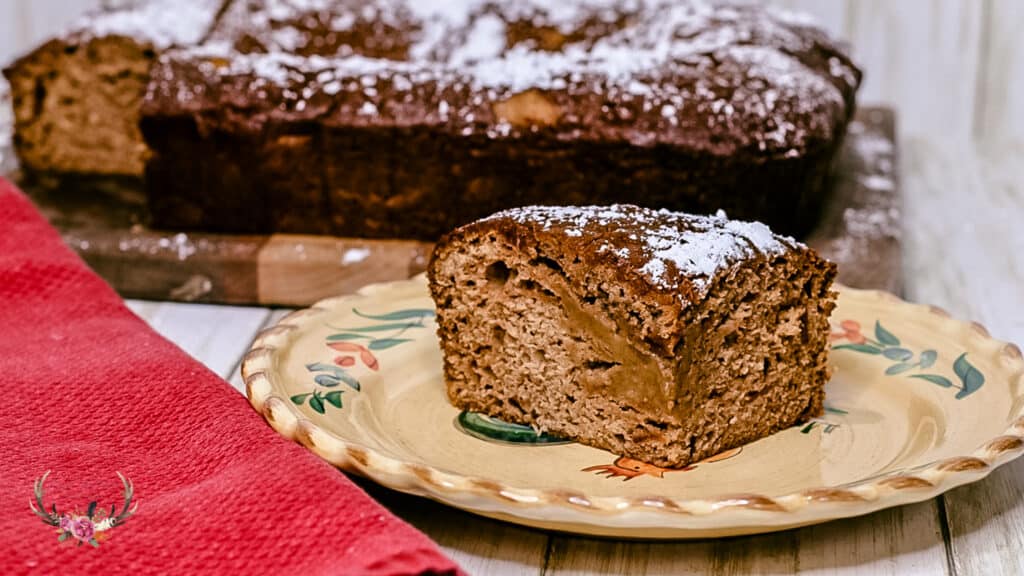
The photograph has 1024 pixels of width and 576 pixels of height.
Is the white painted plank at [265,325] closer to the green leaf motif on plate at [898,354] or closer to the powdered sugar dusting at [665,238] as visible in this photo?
the powdered sugar dusting at [665,238]

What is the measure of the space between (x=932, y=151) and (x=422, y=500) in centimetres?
200

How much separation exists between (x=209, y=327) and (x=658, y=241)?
880 mm

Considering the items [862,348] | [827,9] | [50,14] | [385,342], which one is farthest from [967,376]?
[50,14]

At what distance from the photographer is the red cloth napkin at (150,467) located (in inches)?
43.9

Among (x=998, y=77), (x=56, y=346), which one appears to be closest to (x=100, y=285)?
(x=56, y=346)

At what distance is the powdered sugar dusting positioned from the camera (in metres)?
1.32

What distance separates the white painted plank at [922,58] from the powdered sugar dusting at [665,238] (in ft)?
6.27

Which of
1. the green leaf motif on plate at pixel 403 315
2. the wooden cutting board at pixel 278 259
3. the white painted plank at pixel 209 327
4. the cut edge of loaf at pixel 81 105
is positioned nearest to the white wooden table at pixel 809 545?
the green leaf motif on plate at pixel 403 315

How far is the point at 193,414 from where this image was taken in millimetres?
1413

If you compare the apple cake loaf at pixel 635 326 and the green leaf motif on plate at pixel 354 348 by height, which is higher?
the apple cake loaf at pixel 635 326

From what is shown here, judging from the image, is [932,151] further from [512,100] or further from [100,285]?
[100,285]

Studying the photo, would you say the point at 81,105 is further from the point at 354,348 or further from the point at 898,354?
the point at 898,354

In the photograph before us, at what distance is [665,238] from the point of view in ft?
4.50

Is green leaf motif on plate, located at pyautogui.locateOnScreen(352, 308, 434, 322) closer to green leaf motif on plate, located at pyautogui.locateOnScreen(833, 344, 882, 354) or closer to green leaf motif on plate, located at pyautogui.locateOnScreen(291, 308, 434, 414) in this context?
green leaf motif on plate, located at pyautogui.locateOnScreen(291, 308, 434, 414)
